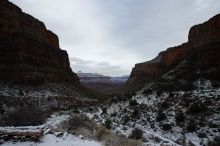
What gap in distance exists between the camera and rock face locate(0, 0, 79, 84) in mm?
44928

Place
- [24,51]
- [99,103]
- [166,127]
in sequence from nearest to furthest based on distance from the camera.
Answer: [166,127] < [24,51] < [99,103]

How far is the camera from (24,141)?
370 inches

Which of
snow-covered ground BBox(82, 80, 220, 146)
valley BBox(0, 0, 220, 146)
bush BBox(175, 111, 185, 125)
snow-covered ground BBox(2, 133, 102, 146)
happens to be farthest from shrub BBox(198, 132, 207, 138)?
snow-covered ground BBox(2, 133, 102, 146)

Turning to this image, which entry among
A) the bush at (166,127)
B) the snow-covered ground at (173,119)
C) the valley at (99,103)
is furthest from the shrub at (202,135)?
the bush at (166,127)

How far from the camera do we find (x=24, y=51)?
49719 mm

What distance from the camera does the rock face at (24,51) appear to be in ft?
147

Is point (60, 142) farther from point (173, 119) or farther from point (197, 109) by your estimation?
point (197, 109)

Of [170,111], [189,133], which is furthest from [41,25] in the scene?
[189,133]

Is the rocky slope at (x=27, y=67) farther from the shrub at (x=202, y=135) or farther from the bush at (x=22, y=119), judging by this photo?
the shrub at (x=202, y=135)

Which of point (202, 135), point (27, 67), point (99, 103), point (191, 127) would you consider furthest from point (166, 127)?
point (27, 67)

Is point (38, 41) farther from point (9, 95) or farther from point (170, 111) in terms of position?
point (170, 111)

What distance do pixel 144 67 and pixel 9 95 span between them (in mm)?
65021

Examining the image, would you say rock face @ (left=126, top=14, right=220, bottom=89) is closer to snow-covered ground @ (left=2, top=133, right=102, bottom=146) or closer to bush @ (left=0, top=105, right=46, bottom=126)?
bush @ (left=0, top=105, right=46, bottom=126)

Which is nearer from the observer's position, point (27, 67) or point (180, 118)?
point (180, 118)
